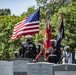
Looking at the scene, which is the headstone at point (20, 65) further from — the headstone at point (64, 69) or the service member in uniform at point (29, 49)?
the headstone at point (64, 69)

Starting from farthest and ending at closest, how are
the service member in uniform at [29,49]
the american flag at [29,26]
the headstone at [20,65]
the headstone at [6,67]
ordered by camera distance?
1. the american flag at [29,26]
2. the service member in uniform at [29,49]
3. the headstone at [20,65]
4. the headstone at [6,67]

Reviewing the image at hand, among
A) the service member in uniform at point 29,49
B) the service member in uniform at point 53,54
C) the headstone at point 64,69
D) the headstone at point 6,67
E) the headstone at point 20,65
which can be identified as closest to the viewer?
the headstone at point 64,69

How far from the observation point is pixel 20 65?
62.8 ft

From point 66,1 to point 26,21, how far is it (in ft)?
109

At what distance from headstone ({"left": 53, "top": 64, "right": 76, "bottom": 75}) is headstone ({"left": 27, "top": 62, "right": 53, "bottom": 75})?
45.3 inches

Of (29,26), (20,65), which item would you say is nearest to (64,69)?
(20,65)

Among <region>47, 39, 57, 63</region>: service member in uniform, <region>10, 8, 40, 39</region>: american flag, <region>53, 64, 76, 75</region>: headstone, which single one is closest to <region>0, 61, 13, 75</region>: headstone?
<region>47, 39, 57, 63</region>: service member in uniform

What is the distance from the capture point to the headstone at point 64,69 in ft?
47.6

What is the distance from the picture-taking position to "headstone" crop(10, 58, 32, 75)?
19062 millimetres

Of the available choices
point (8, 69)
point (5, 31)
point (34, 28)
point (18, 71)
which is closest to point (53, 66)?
point (8, 69)

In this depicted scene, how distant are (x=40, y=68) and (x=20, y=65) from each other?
3.45 m

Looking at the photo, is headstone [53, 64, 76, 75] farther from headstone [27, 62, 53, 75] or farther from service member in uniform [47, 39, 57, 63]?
service member in uniform [47, 39, 57, 63]

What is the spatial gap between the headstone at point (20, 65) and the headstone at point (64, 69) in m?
4.43

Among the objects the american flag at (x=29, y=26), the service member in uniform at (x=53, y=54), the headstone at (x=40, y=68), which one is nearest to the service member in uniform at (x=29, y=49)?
the service member in uniform at (x=53, y=54)
